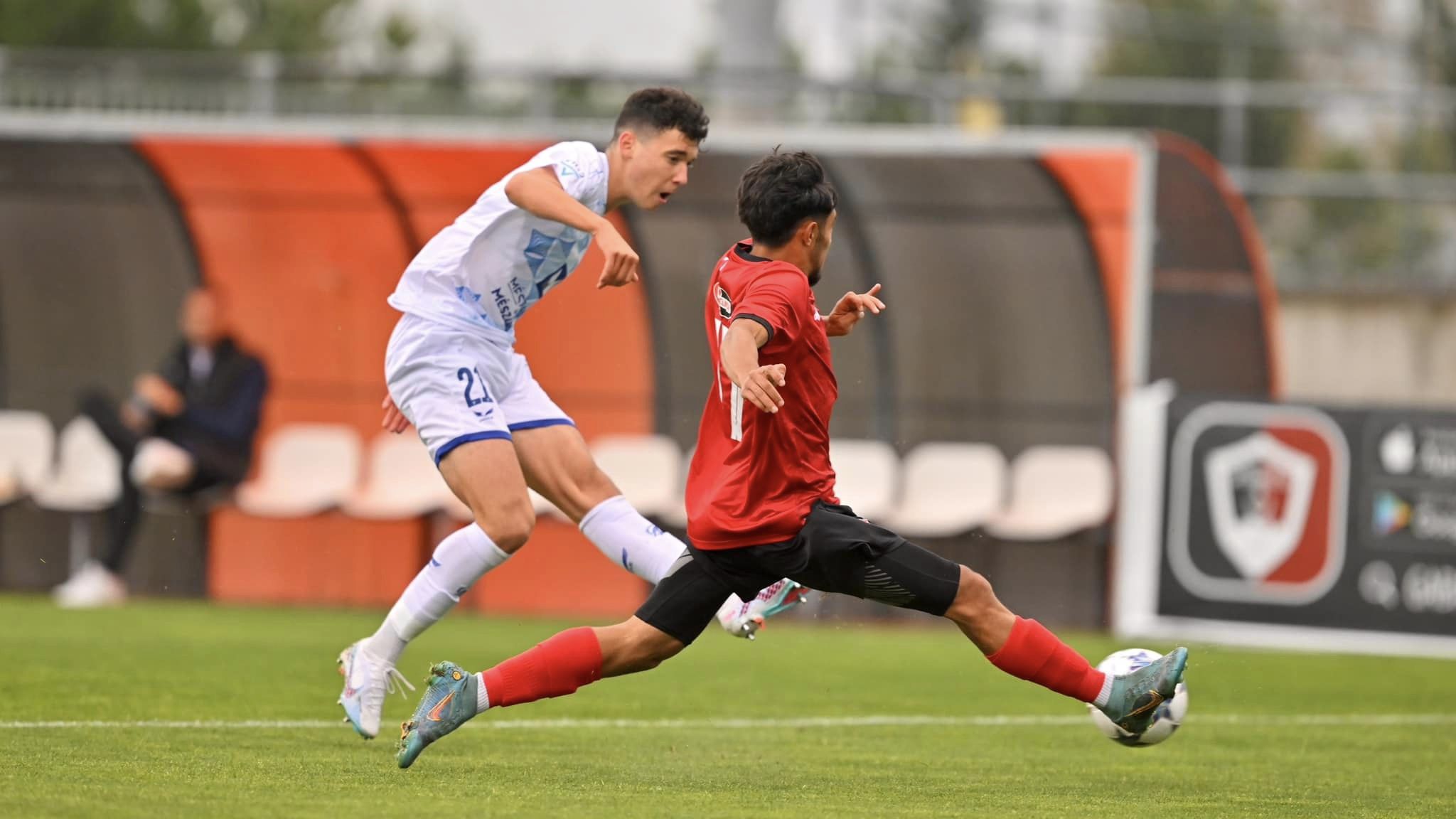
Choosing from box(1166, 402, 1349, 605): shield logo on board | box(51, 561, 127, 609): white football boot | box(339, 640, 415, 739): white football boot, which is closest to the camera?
box(339, 640, 415, 739): white football boot

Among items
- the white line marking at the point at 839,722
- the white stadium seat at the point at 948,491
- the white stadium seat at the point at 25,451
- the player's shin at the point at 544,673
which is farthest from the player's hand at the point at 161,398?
the player's shin at the point at 544,673

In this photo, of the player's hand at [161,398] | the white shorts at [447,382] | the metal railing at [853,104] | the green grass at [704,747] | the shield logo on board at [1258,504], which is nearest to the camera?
the green grass at [704,747]

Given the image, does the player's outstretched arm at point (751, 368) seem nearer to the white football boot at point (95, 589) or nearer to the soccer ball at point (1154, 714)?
the soccer ball at point (1154, 714)

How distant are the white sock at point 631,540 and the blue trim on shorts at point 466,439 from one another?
534 mm

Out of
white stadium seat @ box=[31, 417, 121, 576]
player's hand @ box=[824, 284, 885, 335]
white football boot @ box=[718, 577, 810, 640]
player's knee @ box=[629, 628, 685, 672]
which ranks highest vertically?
player's hand @ box=[824, 284, 885, 335]

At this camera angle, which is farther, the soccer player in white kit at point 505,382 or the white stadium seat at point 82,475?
the white stadium seat at point 82,475

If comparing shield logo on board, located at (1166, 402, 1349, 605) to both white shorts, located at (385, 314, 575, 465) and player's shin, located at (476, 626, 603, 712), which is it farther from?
player's shin, located at (476, 626, 603, 712)

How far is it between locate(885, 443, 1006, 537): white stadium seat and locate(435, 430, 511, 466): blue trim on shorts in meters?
7.46

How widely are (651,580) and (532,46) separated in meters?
20.0

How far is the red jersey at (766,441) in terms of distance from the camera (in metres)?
5.75

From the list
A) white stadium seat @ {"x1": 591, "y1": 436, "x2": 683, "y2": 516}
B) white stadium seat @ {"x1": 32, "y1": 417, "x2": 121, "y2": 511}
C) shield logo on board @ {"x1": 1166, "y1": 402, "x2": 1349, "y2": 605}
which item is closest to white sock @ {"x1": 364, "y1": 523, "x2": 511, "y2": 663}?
shield logo on board @ {"x1": 1166, "y1": 402, "x2": 1349, "y2": 605}

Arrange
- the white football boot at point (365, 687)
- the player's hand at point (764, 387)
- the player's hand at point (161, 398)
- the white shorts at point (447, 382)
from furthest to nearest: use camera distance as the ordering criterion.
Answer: the player's hand at point (161, 398), the white shorts at point (447, 382), the white football boot at point (365, 687), the player's hand at point (764, 387)

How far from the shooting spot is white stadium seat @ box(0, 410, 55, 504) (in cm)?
1448

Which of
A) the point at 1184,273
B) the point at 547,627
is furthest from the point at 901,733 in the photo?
the point at 1184,273
